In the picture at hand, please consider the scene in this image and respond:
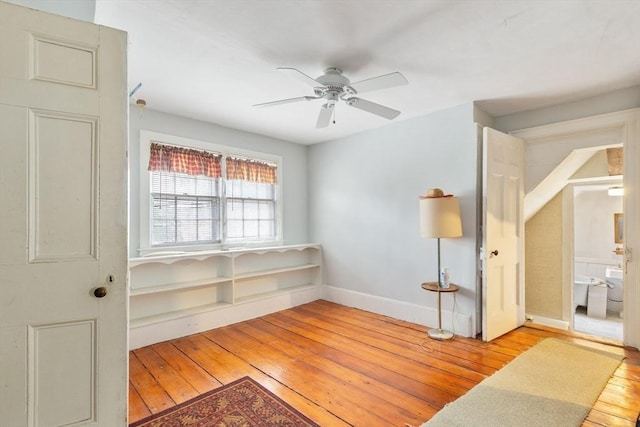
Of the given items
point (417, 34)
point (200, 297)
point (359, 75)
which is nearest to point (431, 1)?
point (417, 34)

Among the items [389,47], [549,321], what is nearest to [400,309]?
[549,321]

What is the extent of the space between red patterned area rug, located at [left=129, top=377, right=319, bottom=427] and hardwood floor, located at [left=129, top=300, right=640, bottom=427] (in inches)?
3.1

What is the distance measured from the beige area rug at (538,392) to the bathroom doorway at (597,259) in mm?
2198

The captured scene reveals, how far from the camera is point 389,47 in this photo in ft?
7.46

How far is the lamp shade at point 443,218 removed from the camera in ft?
10.6

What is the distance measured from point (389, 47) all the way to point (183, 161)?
2.77 meters

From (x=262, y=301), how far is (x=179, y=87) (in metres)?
2.80

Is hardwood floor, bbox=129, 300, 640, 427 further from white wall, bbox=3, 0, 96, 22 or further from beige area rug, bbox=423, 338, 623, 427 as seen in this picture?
white wall, bbox=3, 0, 96, 22

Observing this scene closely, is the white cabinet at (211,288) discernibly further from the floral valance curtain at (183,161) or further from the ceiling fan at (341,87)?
the ceiling fan at (341,87)

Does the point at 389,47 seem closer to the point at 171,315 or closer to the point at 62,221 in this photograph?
the point at 62,221

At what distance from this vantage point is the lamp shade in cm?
325

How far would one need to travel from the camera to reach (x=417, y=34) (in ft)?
6.93

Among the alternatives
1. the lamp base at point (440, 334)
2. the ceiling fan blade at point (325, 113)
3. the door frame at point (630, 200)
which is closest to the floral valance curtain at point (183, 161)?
the ceiling fan blade at point (325, 113)

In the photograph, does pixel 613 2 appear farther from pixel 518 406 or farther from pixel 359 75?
pixel 518 406
